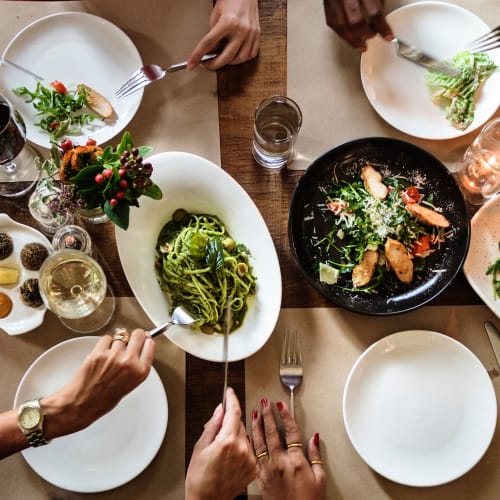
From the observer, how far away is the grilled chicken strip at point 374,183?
1.86 m

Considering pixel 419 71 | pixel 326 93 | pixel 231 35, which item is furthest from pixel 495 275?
pixel 231 35

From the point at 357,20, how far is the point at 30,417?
1566mm

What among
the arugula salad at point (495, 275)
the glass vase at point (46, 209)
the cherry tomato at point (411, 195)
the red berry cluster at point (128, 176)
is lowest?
the arugula salad at point (495, 275)

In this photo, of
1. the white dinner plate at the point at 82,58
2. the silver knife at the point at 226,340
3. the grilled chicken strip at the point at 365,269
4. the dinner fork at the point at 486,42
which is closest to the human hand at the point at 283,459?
the silver knife at the point at 226,340

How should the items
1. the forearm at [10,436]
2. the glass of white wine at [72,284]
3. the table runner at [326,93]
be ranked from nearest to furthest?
1. the forearm at [10,436]
2. the glass of white wine at [72,284]
3. the table runner at [326,93]

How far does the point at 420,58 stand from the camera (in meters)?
1.89

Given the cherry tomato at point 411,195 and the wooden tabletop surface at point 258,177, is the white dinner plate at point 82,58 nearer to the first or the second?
the wooden tabletop surface at point 258,177

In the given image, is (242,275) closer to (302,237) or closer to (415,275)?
(302,237)

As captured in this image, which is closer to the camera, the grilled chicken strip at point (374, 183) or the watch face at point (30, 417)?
the watch face at point (30, 417)

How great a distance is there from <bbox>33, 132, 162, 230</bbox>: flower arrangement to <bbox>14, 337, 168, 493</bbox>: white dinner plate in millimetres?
488

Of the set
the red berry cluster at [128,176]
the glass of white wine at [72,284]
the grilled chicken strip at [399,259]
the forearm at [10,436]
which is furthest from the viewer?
the grilled chicken strip at [399,259]

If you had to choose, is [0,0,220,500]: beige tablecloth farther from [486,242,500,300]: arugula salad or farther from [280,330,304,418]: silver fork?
[486,242,500,300]: arugula salad

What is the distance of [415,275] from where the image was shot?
186 centimetres

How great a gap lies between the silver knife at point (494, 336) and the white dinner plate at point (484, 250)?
0.07m
